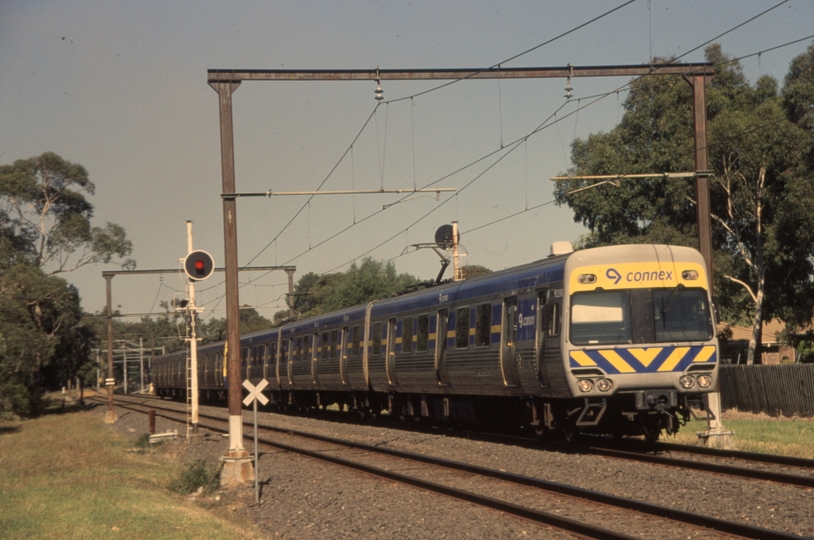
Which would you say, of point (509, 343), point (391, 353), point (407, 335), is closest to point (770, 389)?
point (391, 353)

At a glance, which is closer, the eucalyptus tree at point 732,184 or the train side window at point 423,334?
the train side window at point 423,334

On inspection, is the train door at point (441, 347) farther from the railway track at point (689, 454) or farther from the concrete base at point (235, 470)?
the concrete base at point (235, 470)

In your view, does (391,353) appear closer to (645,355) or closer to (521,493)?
(645,355)

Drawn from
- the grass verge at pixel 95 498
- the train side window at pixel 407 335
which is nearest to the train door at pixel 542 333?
the grass verge at pixel 95 498

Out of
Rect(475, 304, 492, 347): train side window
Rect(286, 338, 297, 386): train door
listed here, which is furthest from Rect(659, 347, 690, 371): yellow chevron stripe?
Rect(286, 338, 297, 386): train door

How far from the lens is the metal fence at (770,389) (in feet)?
94.6

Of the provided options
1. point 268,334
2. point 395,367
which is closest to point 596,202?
point 268,334

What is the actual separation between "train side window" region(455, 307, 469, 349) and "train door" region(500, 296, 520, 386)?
197cm

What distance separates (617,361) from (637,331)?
592 millimetres

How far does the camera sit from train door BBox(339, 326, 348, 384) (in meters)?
29.5

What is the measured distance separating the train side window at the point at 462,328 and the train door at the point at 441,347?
68 centimetres

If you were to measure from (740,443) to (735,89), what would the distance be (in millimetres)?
35724

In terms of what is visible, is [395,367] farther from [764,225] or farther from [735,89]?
[735,89]

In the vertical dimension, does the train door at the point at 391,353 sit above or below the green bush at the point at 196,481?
above
